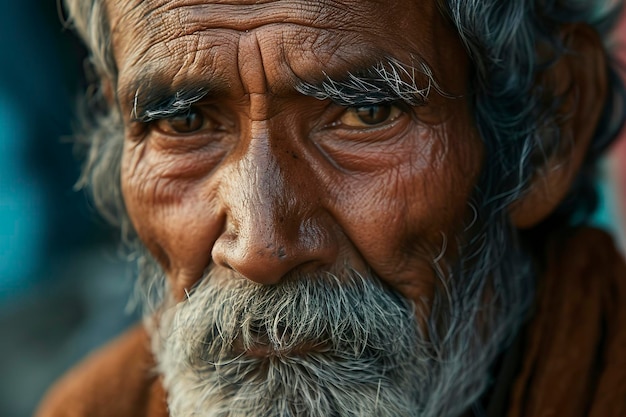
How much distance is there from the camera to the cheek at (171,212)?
70.6 inches

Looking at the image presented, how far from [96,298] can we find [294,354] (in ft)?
9.91

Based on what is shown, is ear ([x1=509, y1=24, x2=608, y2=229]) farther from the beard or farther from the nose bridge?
the nose bridge

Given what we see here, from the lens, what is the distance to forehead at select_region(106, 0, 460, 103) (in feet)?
5.41

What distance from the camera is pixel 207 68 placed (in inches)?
66.8

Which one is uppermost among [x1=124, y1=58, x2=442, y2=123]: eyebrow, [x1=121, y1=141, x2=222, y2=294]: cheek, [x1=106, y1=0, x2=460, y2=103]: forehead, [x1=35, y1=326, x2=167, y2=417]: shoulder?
[x1=106, y1=0, x2=460, y2=103]: forehead

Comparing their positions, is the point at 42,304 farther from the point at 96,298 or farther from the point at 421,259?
the point at 421,259

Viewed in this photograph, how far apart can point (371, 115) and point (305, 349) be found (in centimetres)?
53

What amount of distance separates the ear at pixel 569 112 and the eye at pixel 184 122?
801 millimetres

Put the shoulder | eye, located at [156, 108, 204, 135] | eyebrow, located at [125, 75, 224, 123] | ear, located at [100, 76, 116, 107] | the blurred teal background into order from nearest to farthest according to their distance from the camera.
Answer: eyebrow, located at [125, 75, 224, 123], eye, located at [156, 108, 204, 135], ear, located at [100, 76, 116, 107], the shoulder, the blurred teal background

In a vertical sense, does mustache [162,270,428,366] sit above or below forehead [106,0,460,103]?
below

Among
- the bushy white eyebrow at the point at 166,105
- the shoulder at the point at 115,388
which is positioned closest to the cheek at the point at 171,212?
the bushy white eyebrow at the point at 166,105

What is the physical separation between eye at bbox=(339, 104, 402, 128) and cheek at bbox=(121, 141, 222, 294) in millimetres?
339

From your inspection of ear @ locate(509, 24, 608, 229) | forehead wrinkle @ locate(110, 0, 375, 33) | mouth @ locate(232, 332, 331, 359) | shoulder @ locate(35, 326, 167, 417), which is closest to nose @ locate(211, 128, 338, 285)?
mouth @ locate(232, 332, 331, 359)

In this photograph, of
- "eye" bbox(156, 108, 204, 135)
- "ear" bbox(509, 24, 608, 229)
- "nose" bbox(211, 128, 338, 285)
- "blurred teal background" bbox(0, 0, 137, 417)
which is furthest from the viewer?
"blurred teal background" bbox(0, 0, 137, 417)
